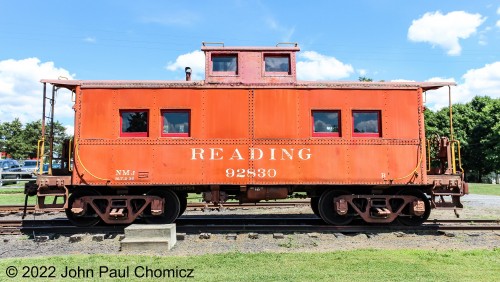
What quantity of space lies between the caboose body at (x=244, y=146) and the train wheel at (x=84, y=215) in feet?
0.09

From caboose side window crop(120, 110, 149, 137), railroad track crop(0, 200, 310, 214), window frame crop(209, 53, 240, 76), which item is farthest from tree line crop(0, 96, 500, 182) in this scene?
window frame crop(209, 53, 240, 76)

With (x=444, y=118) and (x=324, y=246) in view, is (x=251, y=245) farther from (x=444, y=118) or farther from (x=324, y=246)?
(x=444, y=118)

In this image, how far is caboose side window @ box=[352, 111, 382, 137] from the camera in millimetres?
9578

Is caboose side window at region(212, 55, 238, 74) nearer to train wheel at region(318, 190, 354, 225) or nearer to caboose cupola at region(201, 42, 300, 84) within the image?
caboose cupola at region(201, 42, 300, 84)

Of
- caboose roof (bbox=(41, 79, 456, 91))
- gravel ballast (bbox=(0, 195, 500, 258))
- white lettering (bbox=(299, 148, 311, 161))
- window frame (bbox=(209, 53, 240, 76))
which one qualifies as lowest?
gravel ballast (bbox=(0, 195, 500, 258))

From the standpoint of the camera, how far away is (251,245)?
8.02m

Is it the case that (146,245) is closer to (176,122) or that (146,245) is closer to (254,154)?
(176,122)

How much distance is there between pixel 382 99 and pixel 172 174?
19.7 feet

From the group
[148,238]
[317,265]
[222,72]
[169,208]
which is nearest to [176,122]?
[222,72]

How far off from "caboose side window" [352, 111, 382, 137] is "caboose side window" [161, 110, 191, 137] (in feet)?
14.8

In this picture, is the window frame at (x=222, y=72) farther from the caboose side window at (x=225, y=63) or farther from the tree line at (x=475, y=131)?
the tree line at (x=475, y=131)

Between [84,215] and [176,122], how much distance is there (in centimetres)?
361

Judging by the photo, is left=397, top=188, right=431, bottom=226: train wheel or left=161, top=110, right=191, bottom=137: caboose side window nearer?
left=161, top=110, right=191, bottom=137: caboose side window

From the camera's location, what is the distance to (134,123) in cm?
953
